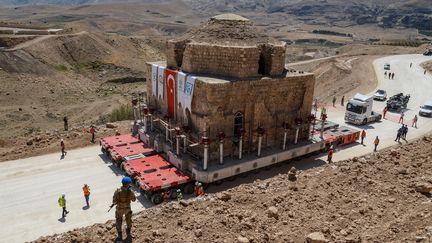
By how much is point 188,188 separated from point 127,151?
5.12m

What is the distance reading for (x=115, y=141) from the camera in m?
23.9

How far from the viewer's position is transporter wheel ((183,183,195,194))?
62.9 ft

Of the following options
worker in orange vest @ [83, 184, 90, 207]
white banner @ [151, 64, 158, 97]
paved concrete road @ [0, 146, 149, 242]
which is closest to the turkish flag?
white banner @ [151, 64, 158, 97]

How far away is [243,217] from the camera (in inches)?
508

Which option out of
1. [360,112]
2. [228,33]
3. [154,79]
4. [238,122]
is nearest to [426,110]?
[360,112]

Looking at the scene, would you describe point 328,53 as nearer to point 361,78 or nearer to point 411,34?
point 361,78

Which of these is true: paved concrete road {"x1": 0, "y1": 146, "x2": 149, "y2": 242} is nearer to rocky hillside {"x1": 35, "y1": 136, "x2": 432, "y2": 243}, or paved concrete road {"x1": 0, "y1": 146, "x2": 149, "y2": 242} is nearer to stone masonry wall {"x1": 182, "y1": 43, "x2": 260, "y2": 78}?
rocky hillside {"x1": 35, "y1": 136, "x2": 432, "y2": 243}

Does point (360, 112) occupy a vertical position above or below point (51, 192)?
above

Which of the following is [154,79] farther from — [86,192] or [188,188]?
[86,192]

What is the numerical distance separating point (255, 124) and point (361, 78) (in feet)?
115

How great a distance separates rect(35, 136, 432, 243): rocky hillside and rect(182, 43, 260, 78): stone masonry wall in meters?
6.87

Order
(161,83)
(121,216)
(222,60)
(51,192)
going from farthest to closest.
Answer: (161,83)
(222,60)
(51,192)
(121,216)

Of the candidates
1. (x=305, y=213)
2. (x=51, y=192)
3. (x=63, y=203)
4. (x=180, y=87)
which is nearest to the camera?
(x=305, y=213)

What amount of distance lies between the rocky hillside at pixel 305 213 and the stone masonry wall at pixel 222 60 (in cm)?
687
